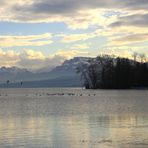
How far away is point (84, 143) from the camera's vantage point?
32.7 metres

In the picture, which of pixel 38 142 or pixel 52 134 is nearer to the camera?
pixel 38 142

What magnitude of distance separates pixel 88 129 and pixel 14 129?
6.96 m

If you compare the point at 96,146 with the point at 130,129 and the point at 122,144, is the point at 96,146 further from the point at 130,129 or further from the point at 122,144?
the point at 130,129

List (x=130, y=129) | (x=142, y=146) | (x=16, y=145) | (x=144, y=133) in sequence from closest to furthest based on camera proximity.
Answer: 1. (x=142, y=146)
2. (x=16, y=145)
3. (x=144, y=133)
4. (x=130, y=129)

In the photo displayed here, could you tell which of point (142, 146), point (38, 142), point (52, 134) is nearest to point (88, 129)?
point (52, 134)

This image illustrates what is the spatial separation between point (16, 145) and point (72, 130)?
31.9 feet

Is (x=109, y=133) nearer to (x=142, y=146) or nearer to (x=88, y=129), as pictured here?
(x=88, y=129)

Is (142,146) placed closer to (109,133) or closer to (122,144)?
(122,144)

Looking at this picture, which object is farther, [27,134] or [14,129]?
[14,129]

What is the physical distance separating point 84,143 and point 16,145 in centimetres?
472

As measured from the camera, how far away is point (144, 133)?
37.8m

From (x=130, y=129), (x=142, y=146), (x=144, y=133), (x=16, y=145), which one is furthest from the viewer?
(x=130, y=129)

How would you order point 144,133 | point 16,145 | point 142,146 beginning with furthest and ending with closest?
point 144,133, point 16,145, point 142,146

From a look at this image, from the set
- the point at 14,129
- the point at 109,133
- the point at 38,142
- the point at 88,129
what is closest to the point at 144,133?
the point at 109,133
